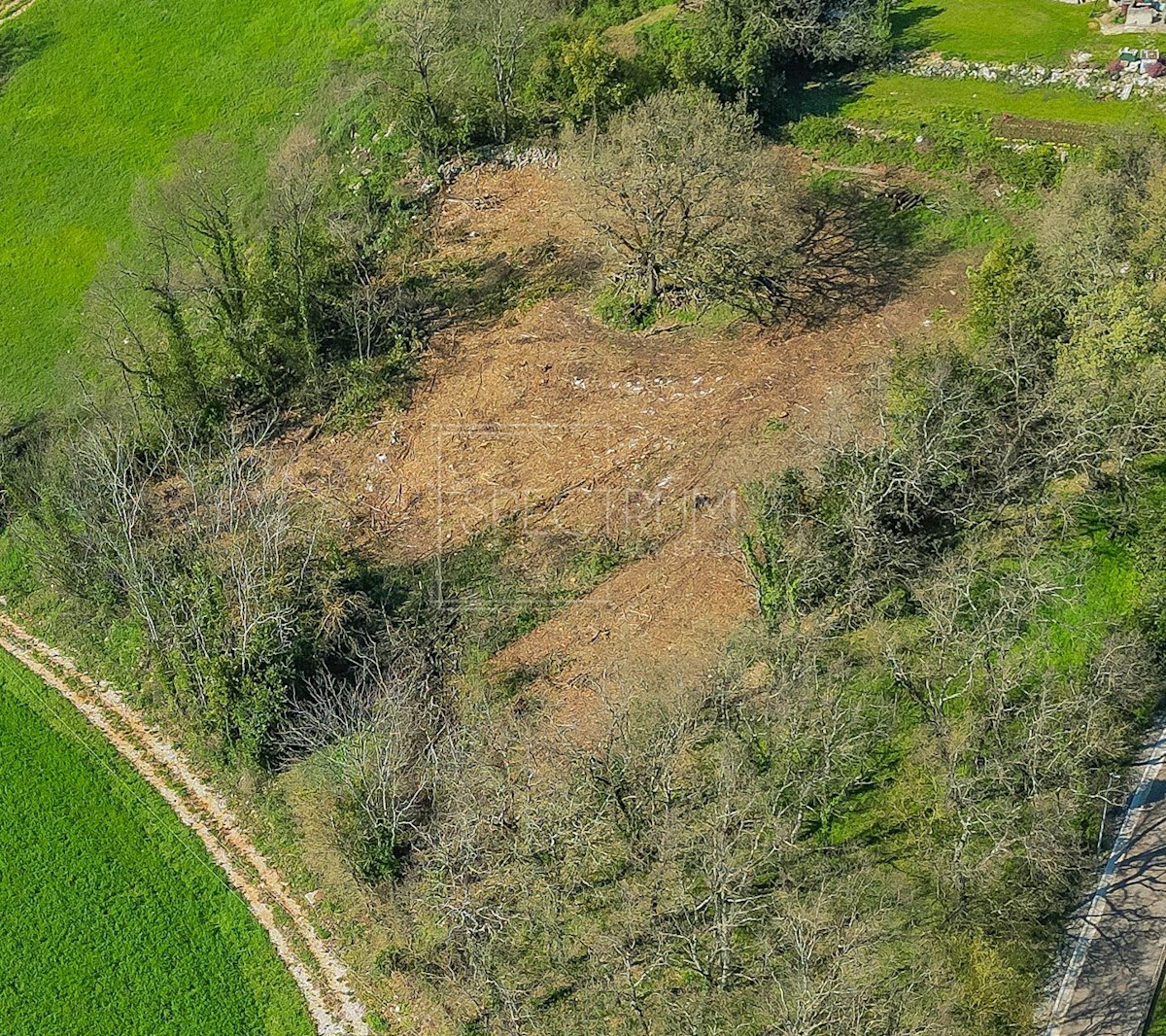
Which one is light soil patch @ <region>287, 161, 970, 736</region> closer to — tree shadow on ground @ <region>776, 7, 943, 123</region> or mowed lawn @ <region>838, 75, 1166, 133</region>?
mowed lawn @ <region>838, 75, 1166, 133</region>

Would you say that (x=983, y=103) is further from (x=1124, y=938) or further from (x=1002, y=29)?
(x=1124, y=938)

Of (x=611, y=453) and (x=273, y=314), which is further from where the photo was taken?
(x=273, y=314)

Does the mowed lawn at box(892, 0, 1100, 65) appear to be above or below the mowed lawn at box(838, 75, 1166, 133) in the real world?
above

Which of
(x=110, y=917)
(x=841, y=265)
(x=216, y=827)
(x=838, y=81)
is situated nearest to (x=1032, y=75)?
(x=838, y=81)

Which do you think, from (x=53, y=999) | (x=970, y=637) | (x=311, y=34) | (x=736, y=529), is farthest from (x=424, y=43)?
(x=53, y=999)

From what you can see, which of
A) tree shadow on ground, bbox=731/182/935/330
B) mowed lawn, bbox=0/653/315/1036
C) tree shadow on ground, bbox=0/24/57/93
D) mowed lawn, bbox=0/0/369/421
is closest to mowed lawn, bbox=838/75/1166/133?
tree shadow on ground, bbox=731/182/935/330

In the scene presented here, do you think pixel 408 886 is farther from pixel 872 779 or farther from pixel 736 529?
pixel 736 529
